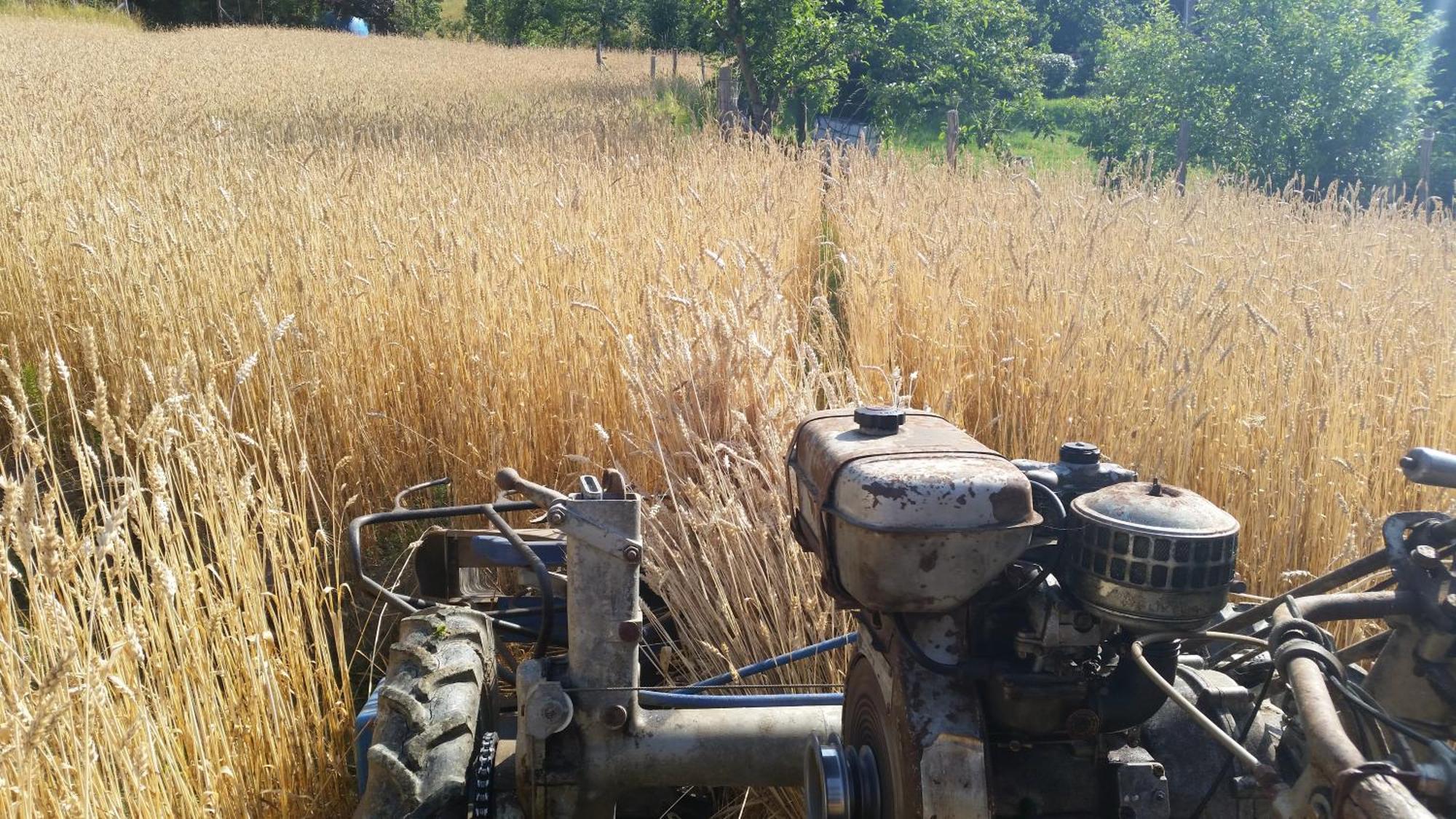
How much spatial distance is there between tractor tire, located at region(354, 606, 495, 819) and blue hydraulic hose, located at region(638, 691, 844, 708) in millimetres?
310

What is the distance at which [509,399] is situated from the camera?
3613mm

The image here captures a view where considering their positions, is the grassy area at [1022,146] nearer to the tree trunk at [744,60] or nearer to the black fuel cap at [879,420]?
the tree trunk at [744,60]

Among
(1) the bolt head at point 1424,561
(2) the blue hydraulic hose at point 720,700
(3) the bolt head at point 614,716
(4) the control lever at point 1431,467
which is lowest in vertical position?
(2) the blue hydraulic hose at point 720,700

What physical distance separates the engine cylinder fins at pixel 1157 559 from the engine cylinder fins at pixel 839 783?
16.4 inches

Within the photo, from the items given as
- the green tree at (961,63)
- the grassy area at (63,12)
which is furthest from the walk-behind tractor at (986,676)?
the grassy area at (63,12)

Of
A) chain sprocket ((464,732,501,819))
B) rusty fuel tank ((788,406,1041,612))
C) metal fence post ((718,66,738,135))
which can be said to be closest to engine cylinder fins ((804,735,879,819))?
rusty fuel tank ((788,406,1041,612))

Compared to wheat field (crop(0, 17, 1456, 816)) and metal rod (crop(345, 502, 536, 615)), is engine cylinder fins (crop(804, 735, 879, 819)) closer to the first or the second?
wheat field (crop(0, 17, 1456, 816))

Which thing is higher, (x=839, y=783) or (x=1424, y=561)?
(x=1424, y=561)

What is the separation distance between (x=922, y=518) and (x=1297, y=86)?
33.0ft

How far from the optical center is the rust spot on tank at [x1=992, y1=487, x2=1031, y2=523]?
1.51 metres

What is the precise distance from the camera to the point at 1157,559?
147cm

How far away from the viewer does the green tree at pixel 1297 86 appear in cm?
970

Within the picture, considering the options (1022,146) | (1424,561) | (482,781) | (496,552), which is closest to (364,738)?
(482,781)

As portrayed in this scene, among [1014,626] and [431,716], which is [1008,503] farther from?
[431,716]
